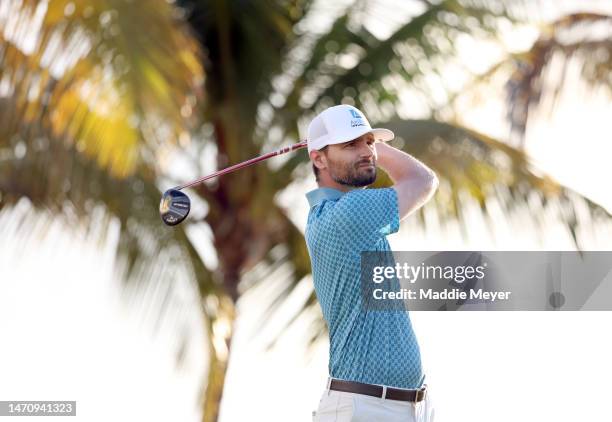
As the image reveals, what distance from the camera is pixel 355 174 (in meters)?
4.31

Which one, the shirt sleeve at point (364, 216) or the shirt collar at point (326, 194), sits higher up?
the shirt collar at point (326, 194)

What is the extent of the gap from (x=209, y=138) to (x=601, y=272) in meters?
3.57

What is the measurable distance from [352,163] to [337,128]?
0.13 meters

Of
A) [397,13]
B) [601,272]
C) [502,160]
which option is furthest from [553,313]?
[397,13]

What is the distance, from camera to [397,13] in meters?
10.2

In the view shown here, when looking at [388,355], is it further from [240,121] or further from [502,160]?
[240,121]

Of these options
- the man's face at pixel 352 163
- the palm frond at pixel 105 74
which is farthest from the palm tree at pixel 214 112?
the man's face at pixel 352 163

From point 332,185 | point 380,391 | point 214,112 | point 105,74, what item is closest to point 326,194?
point 332,185

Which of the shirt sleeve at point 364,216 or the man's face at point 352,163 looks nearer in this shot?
the shirt sleeve at point 364,216

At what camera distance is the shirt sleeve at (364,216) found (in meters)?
4.14

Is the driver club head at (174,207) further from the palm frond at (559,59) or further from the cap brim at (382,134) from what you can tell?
the palm frond at (559,59)

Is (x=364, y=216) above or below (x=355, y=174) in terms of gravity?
below

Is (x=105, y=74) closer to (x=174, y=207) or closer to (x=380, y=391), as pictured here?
(x=174, y=207)

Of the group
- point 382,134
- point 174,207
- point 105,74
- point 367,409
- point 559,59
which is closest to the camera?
point 367,409
